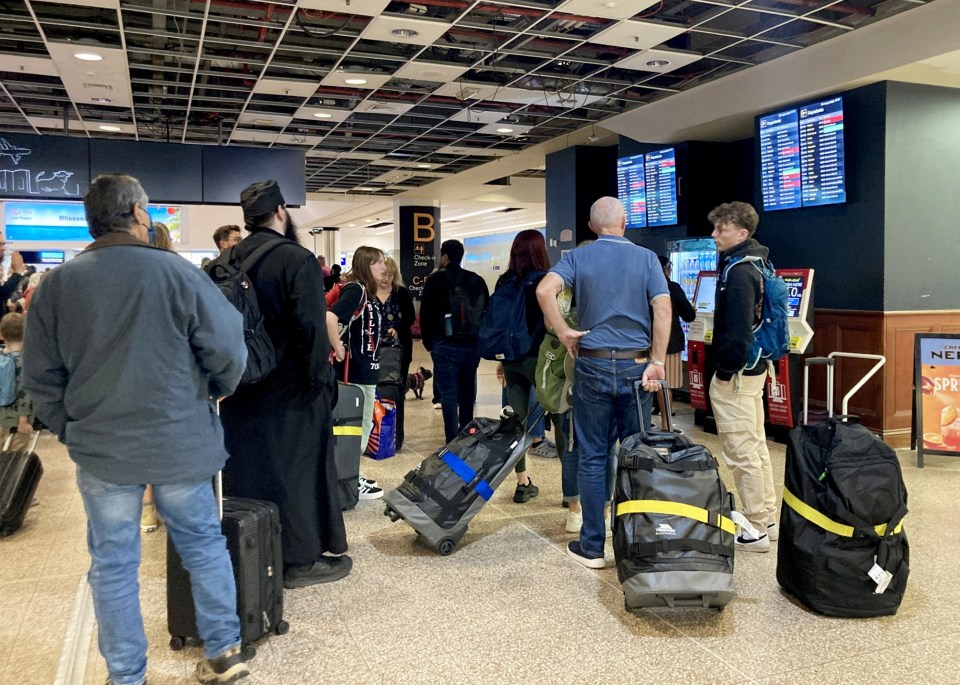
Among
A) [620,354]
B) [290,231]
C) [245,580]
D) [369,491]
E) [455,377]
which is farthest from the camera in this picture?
[455,377]

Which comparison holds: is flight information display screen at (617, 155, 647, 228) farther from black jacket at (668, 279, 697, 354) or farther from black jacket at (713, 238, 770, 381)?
black jacket at (713, 238, 770, 381)

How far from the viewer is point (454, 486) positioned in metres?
3.64

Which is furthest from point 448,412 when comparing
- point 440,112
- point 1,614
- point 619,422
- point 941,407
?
point 440,112

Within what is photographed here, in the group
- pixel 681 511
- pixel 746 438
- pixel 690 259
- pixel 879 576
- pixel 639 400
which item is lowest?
pixel 879 576

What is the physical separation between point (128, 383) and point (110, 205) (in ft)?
1.67

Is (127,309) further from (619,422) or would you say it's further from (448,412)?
(448,412)

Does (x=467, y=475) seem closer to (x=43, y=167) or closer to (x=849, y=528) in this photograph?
(x=849, y=528)

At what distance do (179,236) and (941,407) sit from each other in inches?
331

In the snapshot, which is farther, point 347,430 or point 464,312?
point 464,312

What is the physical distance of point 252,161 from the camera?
26.3 feet

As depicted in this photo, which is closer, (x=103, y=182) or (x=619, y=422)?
(x=103, y=182)

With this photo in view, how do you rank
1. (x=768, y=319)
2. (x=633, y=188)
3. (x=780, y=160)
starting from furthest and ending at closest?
(x=633, y=188) < (x=780, y=160) < (x=768, y=319)

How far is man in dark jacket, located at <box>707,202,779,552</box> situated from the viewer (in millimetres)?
3461

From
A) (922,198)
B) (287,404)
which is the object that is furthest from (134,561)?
(922,198)
